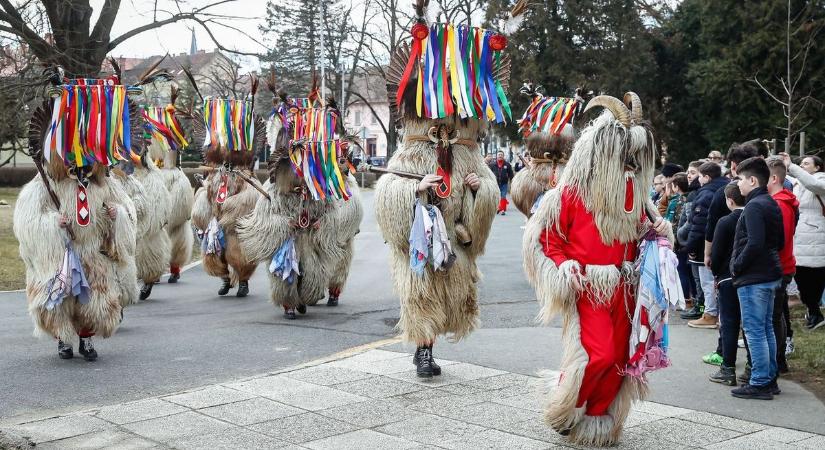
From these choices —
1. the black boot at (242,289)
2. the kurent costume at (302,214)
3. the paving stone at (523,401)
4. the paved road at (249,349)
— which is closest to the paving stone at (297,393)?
the paved road at (249,349)

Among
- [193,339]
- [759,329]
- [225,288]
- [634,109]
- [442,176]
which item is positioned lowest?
[193,339]

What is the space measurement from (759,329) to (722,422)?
952 millimetres

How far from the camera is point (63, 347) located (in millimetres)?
7980

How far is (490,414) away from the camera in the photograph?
5.90 meters

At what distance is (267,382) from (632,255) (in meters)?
2.90

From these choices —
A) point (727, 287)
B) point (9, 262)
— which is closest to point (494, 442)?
point (727, 287)

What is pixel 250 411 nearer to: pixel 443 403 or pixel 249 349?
pixel 443 403

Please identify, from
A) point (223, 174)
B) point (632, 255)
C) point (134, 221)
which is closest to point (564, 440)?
point (632, 255)

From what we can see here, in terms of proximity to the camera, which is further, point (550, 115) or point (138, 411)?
point (550, 115)

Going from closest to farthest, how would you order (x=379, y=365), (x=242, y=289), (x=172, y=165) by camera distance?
(x=379, y=365)
(x=242, y=289)
(x=172, y=165)

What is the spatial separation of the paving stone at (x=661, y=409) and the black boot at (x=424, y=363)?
5.17ft

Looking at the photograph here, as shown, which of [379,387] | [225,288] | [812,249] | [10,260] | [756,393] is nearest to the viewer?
[756,393]

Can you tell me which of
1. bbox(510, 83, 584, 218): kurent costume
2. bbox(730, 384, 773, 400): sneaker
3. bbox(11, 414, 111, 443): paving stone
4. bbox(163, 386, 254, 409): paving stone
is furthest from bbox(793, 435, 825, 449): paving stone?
bbox(510, 83, 584, 218): kurent costume

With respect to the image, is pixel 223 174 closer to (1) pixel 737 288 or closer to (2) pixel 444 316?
(2) pixel 444 316
